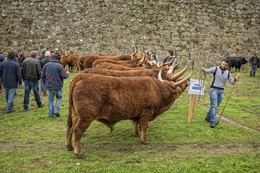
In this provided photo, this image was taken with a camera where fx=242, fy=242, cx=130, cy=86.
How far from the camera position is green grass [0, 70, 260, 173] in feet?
15.7

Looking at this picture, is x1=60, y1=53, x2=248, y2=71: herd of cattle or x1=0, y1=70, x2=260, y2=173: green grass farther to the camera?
x1=60, y1=53, x2=248, y2=71: herd of cattle

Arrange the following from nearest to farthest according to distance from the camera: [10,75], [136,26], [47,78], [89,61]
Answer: [47,78] < [10,75] < [89,61] < [136,26]

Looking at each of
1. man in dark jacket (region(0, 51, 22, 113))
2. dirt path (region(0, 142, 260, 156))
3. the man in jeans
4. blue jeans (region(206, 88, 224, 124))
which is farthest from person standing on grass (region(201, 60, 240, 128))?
man in dark jacket (region(0, 51, 22, 113))

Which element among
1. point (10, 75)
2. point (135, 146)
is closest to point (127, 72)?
point (135, 146)

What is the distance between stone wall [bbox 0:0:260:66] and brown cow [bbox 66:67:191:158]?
14.2 m

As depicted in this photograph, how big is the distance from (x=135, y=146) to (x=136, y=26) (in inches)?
613

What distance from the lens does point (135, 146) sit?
582cm

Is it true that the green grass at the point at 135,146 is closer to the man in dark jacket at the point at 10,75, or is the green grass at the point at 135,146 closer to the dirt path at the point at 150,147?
the dirt path at the point at 150,147

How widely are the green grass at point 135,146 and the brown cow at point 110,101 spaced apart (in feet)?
1.48

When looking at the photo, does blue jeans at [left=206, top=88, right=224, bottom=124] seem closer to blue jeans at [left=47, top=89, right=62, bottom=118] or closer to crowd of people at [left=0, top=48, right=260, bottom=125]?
crowd of people at [left=0, top=48, right=260, bottom=125]

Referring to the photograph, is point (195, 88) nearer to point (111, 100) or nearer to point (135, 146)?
point (135, 146)

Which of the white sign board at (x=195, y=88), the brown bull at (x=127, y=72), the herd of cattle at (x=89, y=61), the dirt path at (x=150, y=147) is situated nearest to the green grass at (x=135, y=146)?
the dirt path at (x=150, y=147)

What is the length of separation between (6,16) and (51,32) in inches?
139

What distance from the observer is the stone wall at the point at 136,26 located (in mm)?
18766
